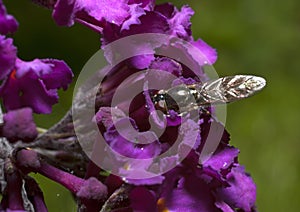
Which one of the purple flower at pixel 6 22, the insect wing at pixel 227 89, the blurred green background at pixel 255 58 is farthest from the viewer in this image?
the blurred green background at pixel 255 58

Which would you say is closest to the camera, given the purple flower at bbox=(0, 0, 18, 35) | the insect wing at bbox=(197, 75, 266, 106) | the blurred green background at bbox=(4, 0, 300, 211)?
the purple flower at bbox=(0, 0, 18, 35)

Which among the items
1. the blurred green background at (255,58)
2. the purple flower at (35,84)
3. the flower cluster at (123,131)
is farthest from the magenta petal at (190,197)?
the blurred green background at (255,58)

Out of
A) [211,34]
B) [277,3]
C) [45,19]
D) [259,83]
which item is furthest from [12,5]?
[259,83]

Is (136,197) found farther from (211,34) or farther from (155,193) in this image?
(211,34)

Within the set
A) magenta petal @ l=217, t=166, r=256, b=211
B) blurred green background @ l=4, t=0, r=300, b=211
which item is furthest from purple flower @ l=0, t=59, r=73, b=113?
blurred green background @ l=4, t=0, r=300, b=211

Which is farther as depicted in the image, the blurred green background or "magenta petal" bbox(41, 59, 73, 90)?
the blurred green background

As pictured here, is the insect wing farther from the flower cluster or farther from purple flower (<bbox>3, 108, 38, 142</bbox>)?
purple flower (<bbox>3, 108, 38, 142</bbox>)

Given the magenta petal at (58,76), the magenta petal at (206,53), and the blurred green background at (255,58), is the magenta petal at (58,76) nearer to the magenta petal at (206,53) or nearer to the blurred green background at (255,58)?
the magenta petal at (206,53)

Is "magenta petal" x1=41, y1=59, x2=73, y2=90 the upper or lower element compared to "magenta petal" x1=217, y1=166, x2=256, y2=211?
upper
